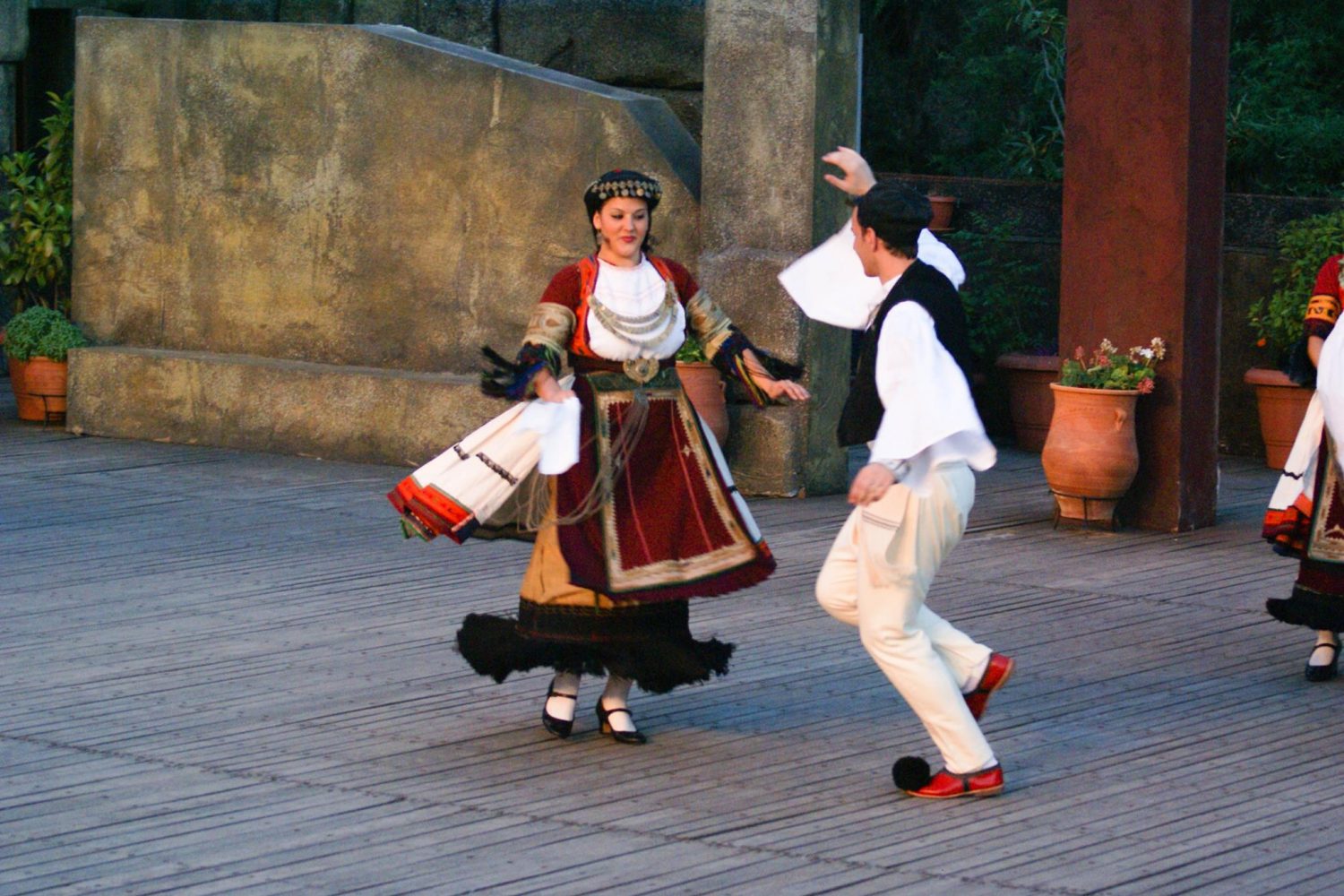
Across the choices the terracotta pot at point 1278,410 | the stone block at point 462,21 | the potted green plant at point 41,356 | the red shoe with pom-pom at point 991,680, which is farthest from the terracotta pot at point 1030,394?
the red shoe with pom-pom at point 991,680

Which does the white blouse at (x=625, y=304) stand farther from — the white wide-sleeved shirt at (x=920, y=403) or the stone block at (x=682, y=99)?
the stone block at (x=682, y=99)

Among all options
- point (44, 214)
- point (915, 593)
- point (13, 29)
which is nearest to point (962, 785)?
point (915, 593)

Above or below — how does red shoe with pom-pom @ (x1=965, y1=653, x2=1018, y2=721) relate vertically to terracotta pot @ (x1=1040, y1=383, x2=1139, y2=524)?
below

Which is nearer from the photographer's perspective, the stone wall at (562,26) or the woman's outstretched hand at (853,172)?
the woman's outstretched hand at (853,172)

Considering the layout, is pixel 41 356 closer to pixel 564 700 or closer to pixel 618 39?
pixel 618 39

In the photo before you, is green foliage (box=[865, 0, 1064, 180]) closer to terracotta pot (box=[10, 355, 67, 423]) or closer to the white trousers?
terracotta pot (box=[10, 355, 67, 423])

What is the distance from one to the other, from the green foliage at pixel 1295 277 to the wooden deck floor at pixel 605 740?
107 inches

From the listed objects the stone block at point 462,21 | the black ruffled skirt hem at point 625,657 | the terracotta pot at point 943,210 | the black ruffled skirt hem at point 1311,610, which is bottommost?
the black ruffled skirt hem at point 625,657

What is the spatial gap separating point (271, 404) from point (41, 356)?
5.71ft

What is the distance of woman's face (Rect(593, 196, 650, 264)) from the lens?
242 inches

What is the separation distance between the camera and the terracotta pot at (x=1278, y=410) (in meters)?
11.9

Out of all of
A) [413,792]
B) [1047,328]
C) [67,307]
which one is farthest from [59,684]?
[1047,328]

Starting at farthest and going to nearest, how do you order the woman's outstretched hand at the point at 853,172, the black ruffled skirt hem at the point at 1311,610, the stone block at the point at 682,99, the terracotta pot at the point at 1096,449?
the stone block at the point at 682,99
the terracotta pot at the point at 1096,449
the black ruffled skirt hem at the point at 1311,610
the woman's outstretched hand at the point at 853,172

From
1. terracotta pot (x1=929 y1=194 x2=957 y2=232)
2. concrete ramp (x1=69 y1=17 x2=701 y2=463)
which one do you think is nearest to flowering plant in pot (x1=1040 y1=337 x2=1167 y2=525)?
concrete ramp (x1=69 y1=17 x2=701 y2=463)
